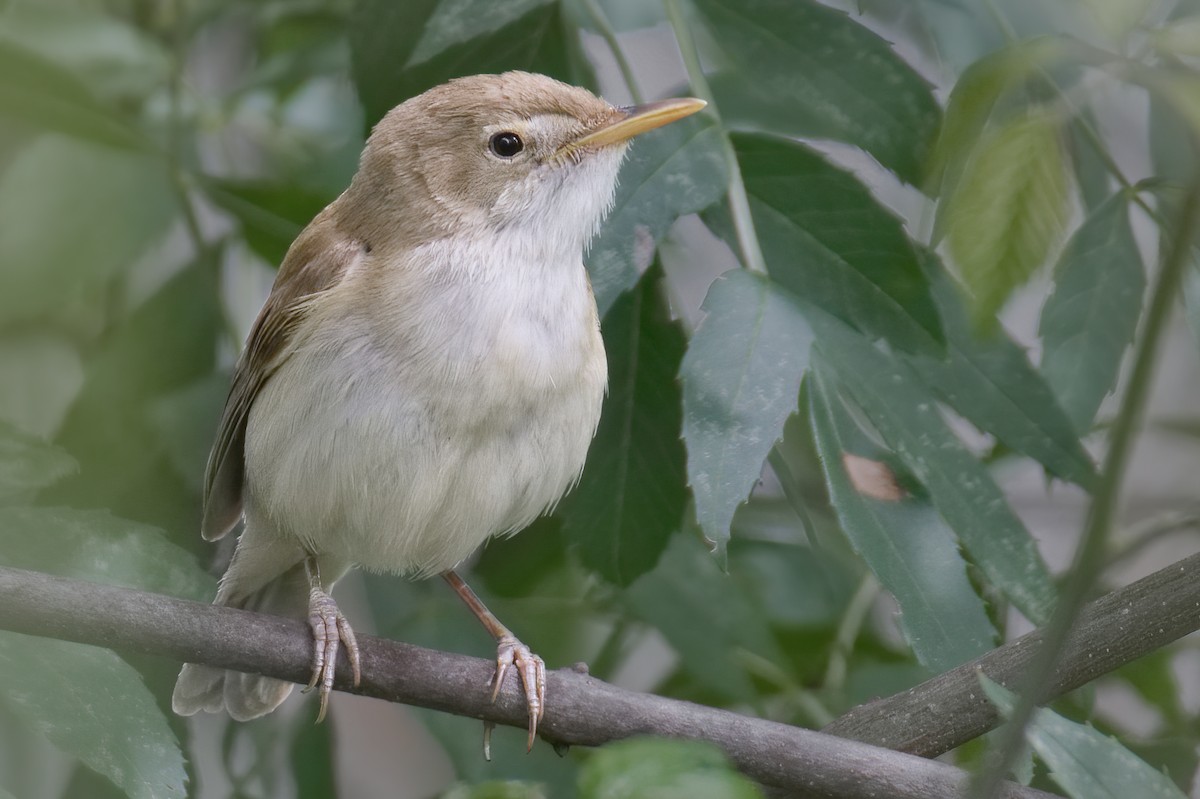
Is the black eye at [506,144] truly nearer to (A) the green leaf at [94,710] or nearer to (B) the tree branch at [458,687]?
(B) the tree branch at [458,687]

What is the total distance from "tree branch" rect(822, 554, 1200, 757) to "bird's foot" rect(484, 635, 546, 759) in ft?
2.06

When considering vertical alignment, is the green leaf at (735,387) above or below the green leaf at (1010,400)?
below

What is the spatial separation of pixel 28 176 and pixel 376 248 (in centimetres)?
83

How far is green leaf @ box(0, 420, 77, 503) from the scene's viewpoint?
2133 mm

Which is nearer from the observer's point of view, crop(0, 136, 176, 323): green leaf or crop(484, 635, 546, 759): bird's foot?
crop(484, 635, 546, 759): bird's foot

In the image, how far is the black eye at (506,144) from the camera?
322 cm

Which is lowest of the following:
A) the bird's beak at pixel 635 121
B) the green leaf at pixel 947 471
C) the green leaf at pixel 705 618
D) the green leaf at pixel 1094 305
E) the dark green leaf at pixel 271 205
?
the green leaf at pixel 705 618

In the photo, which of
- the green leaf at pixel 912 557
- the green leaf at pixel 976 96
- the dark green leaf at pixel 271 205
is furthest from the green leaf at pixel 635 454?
the green leaf at pixel 976 96

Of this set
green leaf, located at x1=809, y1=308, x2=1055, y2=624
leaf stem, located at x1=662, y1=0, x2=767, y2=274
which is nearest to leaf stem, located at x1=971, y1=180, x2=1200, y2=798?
green leaf, located at x1=809, y1=308, x2=1055, y2=624

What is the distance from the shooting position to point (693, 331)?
8.43ft

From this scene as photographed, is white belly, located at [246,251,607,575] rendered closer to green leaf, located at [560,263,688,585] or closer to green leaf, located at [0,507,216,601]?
green leaf, located at [560,263,688,585]

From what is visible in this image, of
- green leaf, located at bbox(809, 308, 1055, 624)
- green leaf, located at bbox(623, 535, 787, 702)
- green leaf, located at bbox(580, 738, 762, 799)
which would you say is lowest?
green leaf, located at bbox(580, 738, 762, 799)

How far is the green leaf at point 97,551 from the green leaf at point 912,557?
1.21 metres

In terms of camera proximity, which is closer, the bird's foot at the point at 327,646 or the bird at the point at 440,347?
the bird's foot at the point at 327,646
